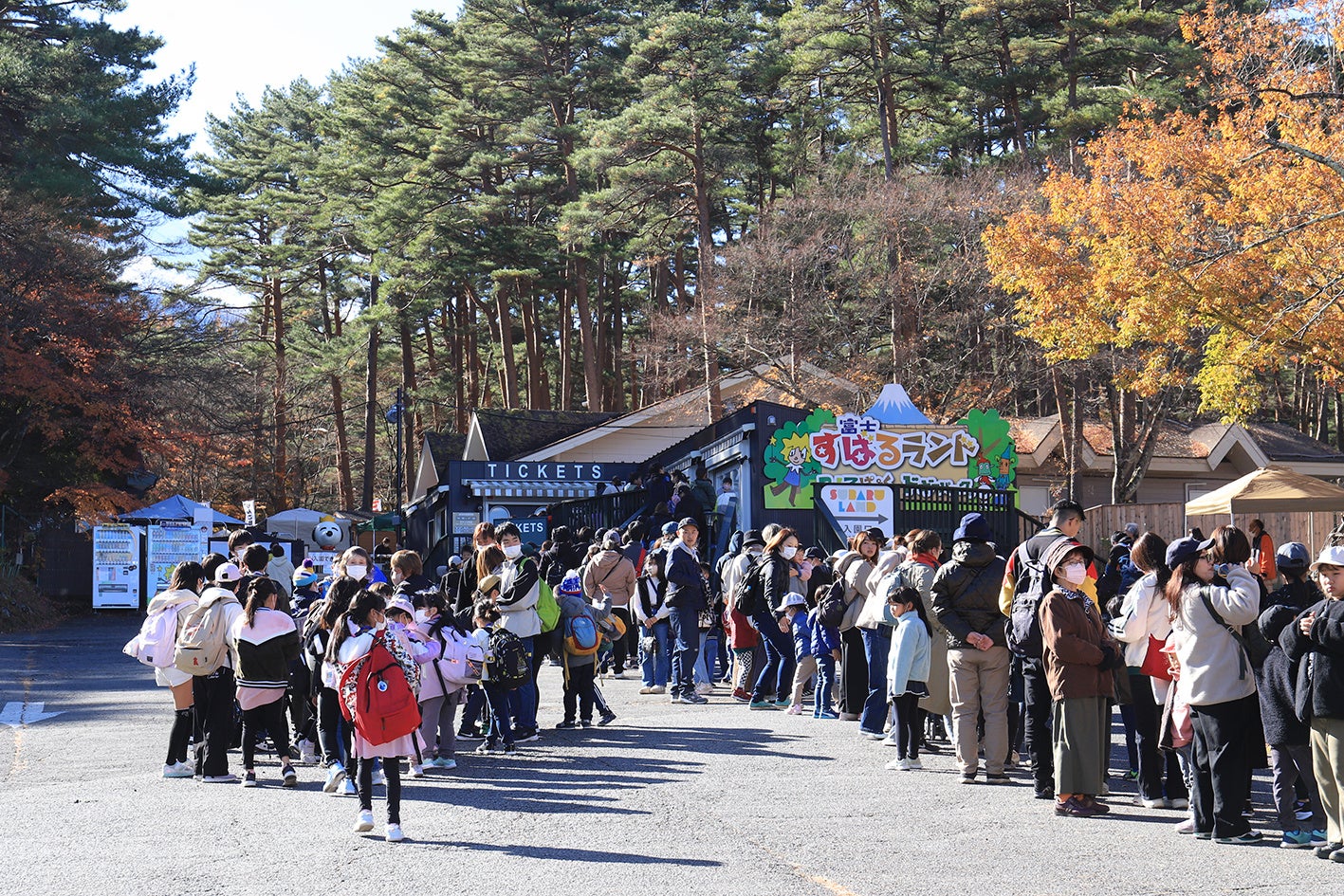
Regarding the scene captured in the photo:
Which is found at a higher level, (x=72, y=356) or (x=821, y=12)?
(x=821, y=12)

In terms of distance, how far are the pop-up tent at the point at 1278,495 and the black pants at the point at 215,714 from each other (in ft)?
45.9

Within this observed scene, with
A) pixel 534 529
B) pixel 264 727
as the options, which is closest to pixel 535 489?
pixel 534 529

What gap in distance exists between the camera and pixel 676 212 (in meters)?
37.2

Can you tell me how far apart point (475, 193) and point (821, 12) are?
13.5 meters

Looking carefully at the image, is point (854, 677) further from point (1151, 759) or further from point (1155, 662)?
point (1155, 662)

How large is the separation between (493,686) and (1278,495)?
12777 mm

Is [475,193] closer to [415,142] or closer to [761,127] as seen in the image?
[415,142]

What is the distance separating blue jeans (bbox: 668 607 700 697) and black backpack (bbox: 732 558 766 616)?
92cm

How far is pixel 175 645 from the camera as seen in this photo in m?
9.48

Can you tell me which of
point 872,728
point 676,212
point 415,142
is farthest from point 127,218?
point 872,728

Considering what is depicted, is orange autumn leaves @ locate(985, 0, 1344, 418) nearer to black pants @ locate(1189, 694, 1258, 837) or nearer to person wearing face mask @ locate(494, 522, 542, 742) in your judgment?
person wearing face mask @ locate(494, 522, 542, 742)

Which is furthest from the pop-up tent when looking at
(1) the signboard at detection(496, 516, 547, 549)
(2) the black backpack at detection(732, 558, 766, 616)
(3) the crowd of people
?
(1) the signboard at detection(496, 516, 547, 549)

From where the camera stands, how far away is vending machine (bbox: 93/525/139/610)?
2800cm

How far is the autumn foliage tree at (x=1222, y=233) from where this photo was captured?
20.5 m
